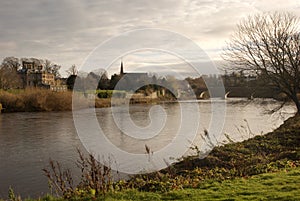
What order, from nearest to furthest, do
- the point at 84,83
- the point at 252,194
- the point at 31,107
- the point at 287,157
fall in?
the point at 252,194 → the point at 287,157 → the point at 84,83 → the point at 31,107

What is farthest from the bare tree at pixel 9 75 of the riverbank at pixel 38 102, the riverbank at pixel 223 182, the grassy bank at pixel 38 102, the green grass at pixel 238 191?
the green grass at pixel 238 191

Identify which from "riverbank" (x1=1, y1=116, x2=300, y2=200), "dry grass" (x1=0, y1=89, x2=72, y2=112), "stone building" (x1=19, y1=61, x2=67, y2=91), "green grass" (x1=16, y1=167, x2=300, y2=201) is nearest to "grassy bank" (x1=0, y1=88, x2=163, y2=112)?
"dry grass" (x1=0, y1=89, x2=72, y2=112)

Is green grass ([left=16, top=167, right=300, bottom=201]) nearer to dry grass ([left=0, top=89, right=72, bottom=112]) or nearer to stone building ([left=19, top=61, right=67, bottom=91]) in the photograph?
dry grass ([left=0, top=89, right=72, bottom=112])

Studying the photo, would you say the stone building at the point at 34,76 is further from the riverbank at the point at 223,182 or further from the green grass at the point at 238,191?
the green grass at the point at 238,191

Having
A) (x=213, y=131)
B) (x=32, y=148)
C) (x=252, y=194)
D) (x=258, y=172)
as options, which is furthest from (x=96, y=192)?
(x=213, y=131)

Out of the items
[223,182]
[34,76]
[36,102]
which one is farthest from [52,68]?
[223,182]

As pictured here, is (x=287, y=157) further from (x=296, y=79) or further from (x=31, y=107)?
(x=31, y=107)

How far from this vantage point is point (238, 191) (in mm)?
5227

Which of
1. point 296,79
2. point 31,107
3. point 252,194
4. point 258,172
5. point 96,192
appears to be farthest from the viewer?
point 31,107

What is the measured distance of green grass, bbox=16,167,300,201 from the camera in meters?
4.91

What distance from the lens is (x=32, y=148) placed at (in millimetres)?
13648

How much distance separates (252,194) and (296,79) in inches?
481

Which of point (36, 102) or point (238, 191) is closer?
point (238, 191)

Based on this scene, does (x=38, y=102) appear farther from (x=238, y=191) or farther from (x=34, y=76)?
(x=238, y=191)
